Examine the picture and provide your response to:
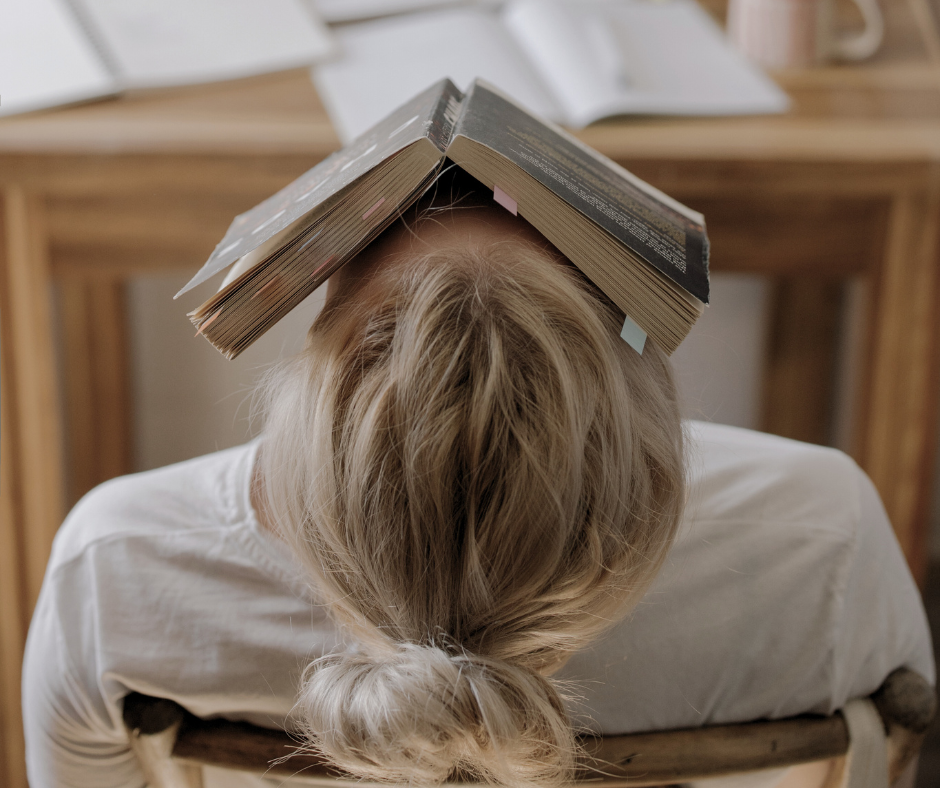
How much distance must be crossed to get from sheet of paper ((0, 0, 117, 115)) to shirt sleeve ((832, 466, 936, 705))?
3.09 feet

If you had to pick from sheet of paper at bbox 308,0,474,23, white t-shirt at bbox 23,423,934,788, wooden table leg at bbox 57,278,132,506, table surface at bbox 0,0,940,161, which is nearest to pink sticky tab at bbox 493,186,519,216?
white t-shirt at bbox 23,423,934,788

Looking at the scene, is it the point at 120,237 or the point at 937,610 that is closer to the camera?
the point at 120,237

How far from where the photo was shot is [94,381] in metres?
1.69

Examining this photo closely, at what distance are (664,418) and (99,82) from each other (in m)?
0.90

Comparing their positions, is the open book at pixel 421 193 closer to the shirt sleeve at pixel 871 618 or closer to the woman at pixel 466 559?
the woman at pixel 466 559

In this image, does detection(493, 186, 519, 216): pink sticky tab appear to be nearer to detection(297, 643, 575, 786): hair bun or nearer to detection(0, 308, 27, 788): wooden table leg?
detection(297, 643, 575, 786): hair bun

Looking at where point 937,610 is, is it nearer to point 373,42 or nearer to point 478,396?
point 373,42

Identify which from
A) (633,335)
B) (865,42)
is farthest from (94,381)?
(633,335)

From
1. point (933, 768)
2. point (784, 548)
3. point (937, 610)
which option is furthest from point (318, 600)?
point (937, 610)

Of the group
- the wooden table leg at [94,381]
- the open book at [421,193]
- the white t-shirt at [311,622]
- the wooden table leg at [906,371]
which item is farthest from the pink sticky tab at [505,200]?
the wooden table leg at [94,381]

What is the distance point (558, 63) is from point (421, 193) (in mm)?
761

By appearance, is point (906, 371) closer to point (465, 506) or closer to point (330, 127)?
point (330, 127)

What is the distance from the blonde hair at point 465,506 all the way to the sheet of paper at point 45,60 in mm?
813

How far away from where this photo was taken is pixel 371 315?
0.44 m
